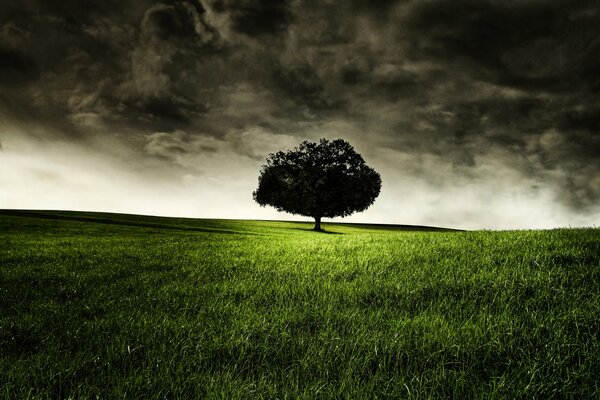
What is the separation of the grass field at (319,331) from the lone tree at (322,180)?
1785 inches

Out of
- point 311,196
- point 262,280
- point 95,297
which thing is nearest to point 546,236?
point 262,280

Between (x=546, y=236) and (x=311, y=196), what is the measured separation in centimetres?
4304

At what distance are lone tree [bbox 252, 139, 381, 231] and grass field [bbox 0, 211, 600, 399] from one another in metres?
45.3

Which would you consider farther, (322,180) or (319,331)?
(322,180)

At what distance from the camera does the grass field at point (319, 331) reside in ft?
10.2

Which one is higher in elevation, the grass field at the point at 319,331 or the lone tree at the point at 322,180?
the lone tree at the point at 322,180

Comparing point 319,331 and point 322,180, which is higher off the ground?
point 322,180

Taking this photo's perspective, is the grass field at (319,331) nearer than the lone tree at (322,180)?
Yes

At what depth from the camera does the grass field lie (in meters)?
3.10

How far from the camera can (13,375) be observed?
3.18m

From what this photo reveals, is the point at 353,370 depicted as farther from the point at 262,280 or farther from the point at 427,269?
the point at 427,269

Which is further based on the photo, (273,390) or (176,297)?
(176,297)

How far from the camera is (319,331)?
426cm

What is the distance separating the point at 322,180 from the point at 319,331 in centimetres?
4884
